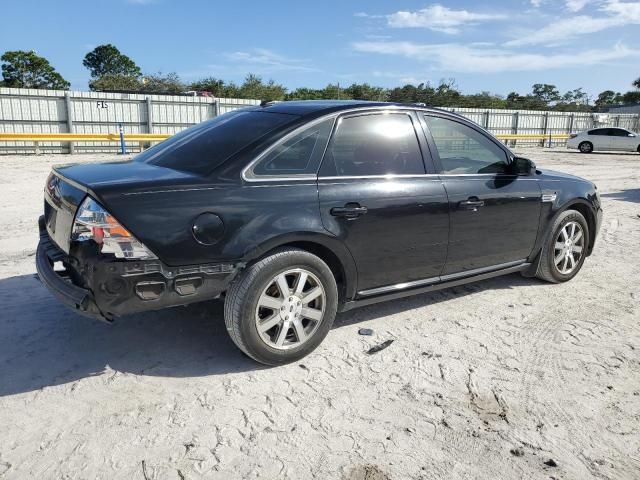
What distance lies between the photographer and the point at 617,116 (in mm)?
38781

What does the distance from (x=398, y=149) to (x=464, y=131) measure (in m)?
0.90

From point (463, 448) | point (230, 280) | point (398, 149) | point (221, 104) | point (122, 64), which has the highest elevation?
point (122, 64)

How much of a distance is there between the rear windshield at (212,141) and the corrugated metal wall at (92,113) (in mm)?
19341

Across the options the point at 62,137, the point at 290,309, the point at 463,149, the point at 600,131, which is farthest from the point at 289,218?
the point at 600,131

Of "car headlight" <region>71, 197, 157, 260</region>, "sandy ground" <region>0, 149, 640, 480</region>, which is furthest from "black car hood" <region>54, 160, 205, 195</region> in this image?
"sandy ground" <region>0, 149, 640, 480</region>

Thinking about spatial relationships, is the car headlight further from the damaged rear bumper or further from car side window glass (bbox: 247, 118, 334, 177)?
car side window glass (bbox: 247, 118, 334, 177)

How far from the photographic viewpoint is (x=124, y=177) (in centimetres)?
316

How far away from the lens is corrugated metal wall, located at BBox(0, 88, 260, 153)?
20.2 m

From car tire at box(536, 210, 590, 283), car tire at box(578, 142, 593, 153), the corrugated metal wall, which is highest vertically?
the corrugated metal wall

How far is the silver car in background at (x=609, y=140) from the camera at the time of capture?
27.2 m

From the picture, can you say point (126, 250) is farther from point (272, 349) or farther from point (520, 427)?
point (520, 427)

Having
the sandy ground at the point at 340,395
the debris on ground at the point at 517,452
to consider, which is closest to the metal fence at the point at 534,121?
the sandy ground at the point at 340,395

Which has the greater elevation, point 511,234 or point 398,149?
point 398,149

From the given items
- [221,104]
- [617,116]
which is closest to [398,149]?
[221,104]
